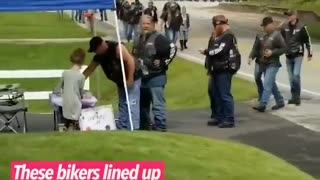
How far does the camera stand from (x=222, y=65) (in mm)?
12070

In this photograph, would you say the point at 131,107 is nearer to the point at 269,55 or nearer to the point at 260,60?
the point at 269,55

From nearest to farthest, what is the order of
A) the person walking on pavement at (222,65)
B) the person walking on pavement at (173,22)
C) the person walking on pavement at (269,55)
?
the person walking on pavement at (222,65) < the person walking on pavement at (269,55) < the person walking on pavement at (173,22)

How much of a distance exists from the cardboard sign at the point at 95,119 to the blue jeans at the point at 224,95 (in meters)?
2.62

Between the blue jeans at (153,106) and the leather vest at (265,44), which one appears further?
the leather vest at (265,44)

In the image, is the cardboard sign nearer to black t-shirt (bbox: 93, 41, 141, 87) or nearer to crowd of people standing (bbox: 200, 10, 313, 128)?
black t-shirt (bbox: 93, 41, 141, 87)

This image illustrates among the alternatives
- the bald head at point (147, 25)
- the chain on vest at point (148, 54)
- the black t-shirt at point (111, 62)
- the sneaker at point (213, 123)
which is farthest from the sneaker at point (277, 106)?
the black t-shirt at point (111, 62)

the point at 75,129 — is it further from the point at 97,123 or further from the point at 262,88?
the point at 262,88

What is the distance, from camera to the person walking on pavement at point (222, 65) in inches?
473

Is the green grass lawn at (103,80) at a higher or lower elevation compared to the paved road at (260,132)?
lower

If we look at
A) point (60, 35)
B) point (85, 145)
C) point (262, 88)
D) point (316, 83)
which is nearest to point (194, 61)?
point (316, 83)

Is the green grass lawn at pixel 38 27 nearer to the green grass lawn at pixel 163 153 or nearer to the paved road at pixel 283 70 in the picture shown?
the paved road at pixel 283 70

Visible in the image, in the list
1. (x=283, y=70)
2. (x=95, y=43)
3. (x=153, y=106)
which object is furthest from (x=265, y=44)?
(x=283, y=70)

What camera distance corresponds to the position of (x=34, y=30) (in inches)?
1432

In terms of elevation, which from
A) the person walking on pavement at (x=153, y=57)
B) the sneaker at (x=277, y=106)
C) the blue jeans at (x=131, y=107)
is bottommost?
the sneaker at (x=277, y=106)
